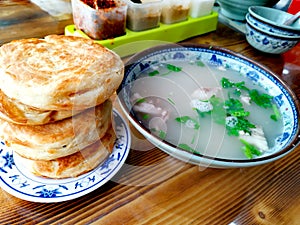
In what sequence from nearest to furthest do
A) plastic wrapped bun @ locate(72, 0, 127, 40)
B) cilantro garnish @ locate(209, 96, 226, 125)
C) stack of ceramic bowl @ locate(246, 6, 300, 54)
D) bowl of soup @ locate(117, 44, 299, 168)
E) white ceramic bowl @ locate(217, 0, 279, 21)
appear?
1. bowl of soup @ locate(117, 44, 299, 168)
2. cilantro garnish @ locate(209, 96, 226, 125)
3. plastic wrapped bun @ locate(72, 0, 127, 40)
4. stack of ceramic bowl @ locate(246, 6, 300, 54)
5. white ceramic bowl @ locate(217, 0, 279, 21)

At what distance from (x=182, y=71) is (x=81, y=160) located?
69 cm

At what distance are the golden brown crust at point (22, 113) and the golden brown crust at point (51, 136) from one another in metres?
A: 0.04

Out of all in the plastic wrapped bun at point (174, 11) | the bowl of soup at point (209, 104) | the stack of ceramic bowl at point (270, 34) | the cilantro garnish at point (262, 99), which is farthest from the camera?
the plastic wrapped bun at point (174, 11)

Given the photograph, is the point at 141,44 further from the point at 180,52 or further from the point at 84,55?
the point at 84,55

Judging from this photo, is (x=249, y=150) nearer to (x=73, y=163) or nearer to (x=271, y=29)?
(x=73, y=163)

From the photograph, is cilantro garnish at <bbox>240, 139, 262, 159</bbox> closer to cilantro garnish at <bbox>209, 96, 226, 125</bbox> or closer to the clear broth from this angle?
the clear broth

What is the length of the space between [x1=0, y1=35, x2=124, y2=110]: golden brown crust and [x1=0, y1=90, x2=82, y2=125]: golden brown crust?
0.8 inches

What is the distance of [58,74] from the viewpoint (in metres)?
0.68

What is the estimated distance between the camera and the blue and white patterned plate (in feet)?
2.32

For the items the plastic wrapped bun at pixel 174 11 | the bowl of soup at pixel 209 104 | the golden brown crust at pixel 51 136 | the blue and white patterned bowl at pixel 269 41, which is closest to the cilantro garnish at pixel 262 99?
the bowl of soup at pixel 209 104

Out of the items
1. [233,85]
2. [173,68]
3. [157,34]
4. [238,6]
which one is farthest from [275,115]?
[238,6]

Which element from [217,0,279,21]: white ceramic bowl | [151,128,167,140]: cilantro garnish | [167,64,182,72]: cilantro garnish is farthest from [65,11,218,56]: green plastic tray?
[151,128,167,140]: cilantro garnish

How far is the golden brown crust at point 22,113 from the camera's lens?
66 cm

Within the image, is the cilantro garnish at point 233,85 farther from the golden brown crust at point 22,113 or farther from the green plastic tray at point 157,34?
the golden brown crust at point 22,113
